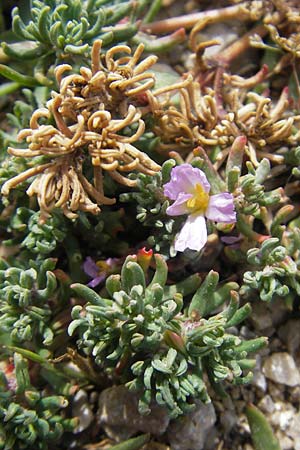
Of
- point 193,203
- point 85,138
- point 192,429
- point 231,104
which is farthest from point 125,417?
point 231,104

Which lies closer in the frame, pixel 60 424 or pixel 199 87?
pixel 60 424

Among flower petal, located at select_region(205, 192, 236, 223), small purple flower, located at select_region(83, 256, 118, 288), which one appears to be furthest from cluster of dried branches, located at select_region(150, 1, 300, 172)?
small purple flower, located at select_region(83, 256, 118, 288)

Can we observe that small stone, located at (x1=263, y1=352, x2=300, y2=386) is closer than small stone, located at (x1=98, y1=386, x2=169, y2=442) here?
No

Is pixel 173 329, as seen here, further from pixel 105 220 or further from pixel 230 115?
pixel 230 115

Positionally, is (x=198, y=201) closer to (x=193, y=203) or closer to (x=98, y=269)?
(x=193, y=203)

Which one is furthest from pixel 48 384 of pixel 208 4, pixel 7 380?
pixel 208 4

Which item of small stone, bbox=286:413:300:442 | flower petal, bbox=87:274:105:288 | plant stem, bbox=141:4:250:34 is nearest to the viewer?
flower petal, bbox=87:274:105:288

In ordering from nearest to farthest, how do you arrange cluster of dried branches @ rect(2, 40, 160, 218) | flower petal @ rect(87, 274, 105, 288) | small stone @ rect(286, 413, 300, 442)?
cluster of dried branches @ rect(2, 40, 160, 218), flower petal @ rect(87, 274, 105, 288), small stone @ rect(286, 413, 300, 442)

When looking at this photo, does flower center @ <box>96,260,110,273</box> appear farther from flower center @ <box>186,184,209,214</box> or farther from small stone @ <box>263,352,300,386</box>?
small stone @ <box>263,352,300,386</box>
